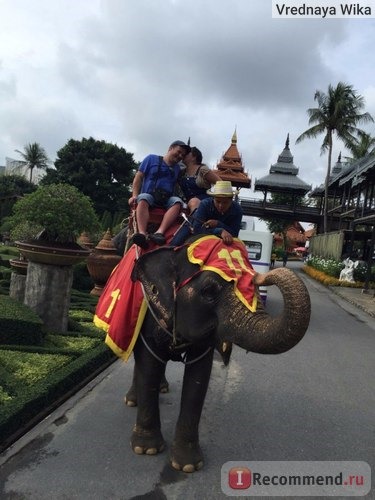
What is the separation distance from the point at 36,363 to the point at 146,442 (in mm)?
1957

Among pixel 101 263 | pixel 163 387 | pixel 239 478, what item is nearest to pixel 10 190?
pixel 101 263

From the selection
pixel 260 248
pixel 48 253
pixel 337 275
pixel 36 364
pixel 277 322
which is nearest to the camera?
pixel 277 322

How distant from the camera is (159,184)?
12.9ft

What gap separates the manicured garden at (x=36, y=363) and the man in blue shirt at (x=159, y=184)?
1707 mm

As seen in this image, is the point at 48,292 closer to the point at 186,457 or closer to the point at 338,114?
the point at 186,457

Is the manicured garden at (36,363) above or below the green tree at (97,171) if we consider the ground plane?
below

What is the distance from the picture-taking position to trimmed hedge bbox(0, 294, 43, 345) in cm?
537

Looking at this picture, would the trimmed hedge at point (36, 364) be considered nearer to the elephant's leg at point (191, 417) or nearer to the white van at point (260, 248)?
the elephant's leg at point (191, 417)

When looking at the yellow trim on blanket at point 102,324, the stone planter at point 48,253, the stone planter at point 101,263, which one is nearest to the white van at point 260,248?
the stone planter at point 101,263

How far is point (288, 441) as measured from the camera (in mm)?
3822

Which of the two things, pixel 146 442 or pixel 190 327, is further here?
pixel 146 442

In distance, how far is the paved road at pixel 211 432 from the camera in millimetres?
2967

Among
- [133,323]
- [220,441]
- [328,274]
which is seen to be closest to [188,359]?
[133,323]

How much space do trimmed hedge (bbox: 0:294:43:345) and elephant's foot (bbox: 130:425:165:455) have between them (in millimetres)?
2552
